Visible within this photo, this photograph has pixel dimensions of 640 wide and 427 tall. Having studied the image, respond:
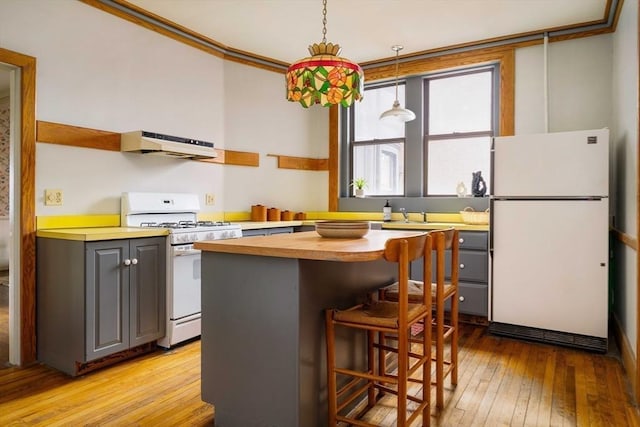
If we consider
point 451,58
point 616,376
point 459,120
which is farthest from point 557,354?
point 451,58

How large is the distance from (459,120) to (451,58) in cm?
63

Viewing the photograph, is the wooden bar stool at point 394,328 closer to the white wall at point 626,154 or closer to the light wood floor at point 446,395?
the light wood floor at point 446,395

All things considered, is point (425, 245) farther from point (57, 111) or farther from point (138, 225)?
point (57, 111)

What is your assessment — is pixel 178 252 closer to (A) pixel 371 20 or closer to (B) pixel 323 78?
(B) pixel 323 78

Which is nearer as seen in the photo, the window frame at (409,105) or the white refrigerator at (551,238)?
the white refrigerator at (551,238)

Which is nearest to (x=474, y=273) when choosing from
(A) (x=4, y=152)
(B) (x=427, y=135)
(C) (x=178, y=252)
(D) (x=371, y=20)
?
(B) (x=427, y=135)

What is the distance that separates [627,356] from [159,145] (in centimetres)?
350

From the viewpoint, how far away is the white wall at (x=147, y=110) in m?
2.98

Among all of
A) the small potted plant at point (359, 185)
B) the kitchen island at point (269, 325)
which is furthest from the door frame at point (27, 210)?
the small potted plant at point (359, 185)

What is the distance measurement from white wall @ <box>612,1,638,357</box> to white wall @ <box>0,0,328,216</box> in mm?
2893

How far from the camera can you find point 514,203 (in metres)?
3.42

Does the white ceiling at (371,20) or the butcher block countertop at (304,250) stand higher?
the white ceiling at (371,20)

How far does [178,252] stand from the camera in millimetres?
3096

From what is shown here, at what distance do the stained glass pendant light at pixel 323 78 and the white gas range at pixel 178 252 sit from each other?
5.18 feet
